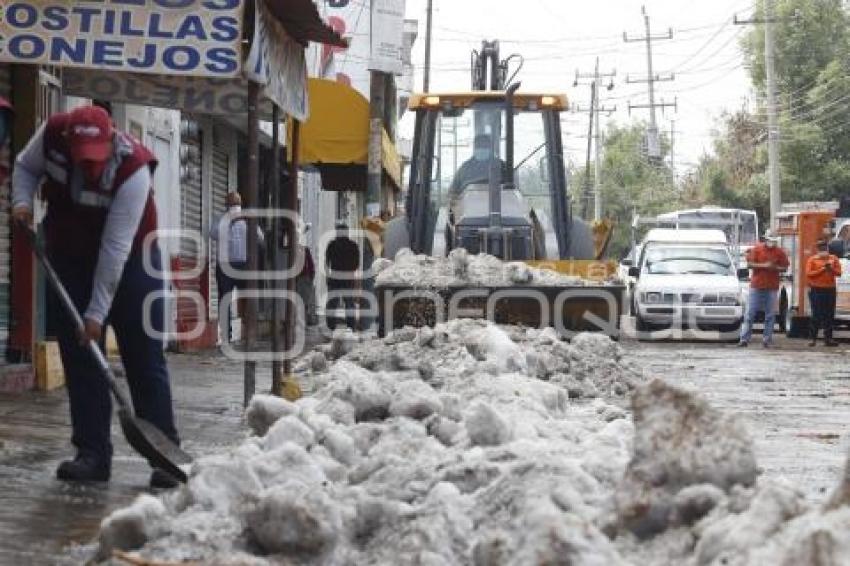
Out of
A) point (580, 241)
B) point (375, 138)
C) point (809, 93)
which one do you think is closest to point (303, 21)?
point (580, 241)

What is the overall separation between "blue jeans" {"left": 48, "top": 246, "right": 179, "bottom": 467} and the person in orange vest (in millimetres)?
17543

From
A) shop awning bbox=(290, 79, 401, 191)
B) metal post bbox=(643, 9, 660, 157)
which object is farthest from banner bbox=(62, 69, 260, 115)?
metal post bbox=(643, 9, 660, 157)

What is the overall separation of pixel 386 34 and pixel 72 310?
1376cm

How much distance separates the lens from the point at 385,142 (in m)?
20.6

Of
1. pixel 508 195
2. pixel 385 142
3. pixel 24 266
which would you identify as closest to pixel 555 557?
pixel 24 266

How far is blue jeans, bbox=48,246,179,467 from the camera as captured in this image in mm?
6898

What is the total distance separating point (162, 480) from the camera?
21.9 feet

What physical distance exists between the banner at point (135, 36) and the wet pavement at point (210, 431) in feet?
6.84

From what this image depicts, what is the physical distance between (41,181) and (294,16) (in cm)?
271

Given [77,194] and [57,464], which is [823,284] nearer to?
[57,464]

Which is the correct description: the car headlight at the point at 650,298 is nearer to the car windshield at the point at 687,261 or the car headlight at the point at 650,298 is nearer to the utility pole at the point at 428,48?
the car windshield at the point at 687,261

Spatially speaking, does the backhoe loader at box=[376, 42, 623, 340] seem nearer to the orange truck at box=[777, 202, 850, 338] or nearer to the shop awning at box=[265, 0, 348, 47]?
the shop awning at box=[265, 0, 348, 47]

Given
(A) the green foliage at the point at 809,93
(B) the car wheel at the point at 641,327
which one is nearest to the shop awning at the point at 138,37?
(B) the car wheel at the point at 641,327

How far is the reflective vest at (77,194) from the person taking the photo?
22.0 ft
